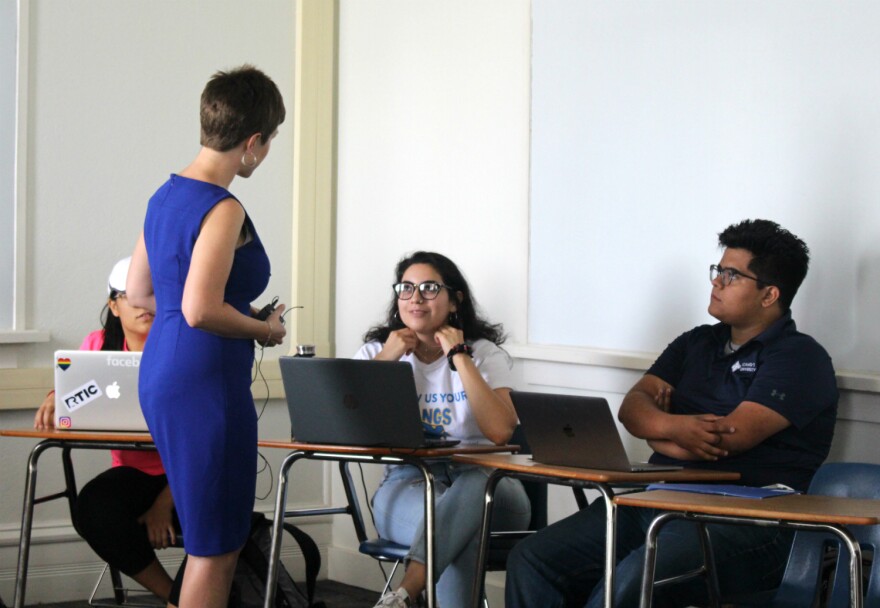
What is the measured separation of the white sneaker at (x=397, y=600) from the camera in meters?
3.12

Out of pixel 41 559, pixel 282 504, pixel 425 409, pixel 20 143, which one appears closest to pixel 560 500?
pixel 425 409

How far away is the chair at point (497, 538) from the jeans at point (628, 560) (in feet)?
0.59

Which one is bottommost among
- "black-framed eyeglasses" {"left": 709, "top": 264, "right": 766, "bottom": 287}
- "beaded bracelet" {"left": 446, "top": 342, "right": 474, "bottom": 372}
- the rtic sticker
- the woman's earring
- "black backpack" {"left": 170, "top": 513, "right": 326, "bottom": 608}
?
"black backpack" {"left": 170, "top": 513, "right": 326, "bottom": 608}

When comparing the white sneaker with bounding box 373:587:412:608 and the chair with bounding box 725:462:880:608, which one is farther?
the white sneaker with bounding box 373:587:412:608

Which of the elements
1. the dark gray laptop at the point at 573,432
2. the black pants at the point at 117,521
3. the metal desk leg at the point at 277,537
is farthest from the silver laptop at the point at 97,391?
the dark gray laptop at the point at 573,432

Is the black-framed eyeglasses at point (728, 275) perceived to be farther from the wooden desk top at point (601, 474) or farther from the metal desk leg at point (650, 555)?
the metal desk leg at point (650, 555)

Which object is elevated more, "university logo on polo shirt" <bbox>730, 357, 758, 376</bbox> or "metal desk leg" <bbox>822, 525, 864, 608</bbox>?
"university logo on polo shirt" <bbox>730, 357, 758, 376</bbox>

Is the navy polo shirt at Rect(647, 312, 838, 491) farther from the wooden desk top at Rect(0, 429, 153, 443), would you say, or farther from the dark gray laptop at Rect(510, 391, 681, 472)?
the wooden desk top at Rect(0, 429, 153, 443)

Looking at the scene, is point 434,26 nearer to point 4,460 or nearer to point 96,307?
point 96,307

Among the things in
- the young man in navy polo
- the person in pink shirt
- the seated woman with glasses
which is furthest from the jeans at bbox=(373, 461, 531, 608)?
the person in pink shirt

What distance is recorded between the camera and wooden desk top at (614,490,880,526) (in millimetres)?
2033

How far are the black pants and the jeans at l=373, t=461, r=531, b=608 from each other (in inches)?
25.9

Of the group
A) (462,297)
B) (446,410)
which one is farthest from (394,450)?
(462,297)

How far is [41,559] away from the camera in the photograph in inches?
171
